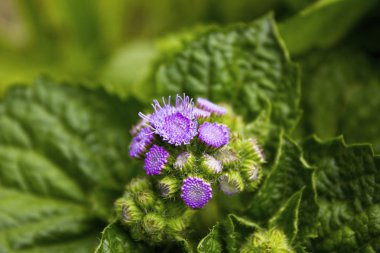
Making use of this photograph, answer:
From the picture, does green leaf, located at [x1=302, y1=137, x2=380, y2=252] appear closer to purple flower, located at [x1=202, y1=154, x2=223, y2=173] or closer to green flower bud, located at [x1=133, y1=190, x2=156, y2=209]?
purple flower, located at [x1=202, y1=154, x2=223, y2=173]

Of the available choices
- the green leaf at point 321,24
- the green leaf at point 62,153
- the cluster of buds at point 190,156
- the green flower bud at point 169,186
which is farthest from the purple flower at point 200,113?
the green leaf at point 321,24

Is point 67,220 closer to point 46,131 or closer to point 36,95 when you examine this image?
point 46,131

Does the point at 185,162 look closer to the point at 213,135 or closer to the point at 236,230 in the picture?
the point at 213,135

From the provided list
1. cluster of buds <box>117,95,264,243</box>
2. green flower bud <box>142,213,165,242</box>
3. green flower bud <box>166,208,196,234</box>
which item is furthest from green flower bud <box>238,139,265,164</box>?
green flower bud <box>142,213,165,242</box>

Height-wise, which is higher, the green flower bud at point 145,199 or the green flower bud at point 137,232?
the green flower bud at point 145,199

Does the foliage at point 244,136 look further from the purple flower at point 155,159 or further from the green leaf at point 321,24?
the purple flower at point 155,159

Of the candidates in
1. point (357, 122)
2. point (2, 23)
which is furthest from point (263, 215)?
point (2, 23)
